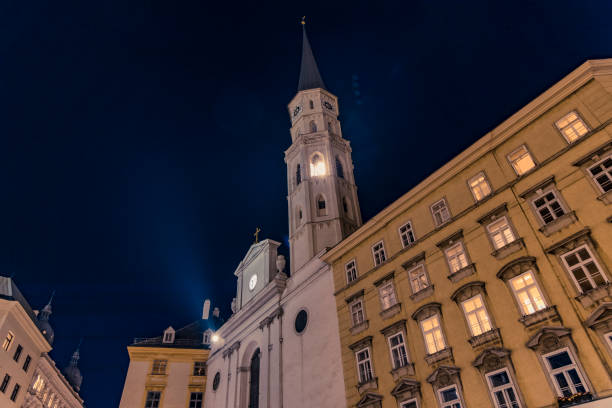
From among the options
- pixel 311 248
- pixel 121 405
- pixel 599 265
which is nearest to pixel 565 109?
pixel 599 265

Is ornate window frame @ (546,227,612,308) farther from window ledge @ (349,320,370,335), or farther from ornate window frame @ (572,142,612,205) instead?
window ledge @ (349,320,370,335)

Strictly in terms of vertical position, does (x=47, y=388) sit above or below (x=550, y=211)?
above

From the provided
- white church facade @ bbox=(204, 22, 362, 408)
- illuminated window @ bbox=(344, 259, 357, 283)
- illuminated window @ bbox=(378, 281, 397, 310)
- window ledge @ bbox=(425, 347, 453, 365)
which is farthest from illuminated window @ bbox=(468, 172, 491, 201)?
white church facade @ bbox=(204, 22, 362, 408)

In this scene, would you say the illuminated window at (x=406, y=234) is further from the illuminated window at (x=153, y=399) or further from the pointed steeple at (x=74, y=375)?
the pointed steeple at (x=74, y=375)

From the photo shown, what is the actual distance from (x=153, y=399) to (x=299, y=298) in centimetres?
2327

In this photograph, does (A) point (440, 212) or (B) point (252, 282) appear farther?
(B) point (252, 282)

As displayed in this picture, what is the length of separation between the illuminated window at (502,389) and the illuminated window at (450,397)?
68.6 inches

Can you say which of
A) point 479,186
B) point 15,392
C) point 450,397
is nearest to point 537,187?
point 479,186

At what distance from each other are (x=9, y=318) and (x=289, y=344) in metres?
25.1

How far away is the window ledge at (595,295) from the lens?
15.3 m

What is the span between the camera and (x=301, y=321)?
33969 mm

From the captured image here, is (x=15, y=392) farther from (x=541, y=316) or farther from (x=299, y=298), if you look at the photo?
(x=541, y=316)

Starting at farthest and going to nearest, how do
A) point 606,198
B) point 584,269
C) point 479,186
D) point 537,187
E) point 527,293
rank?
point 479,186 < point 537,187 < point 527,293 < point 606,198 < point 584,269

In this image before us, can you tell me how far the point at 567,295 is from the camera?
16.5 m
